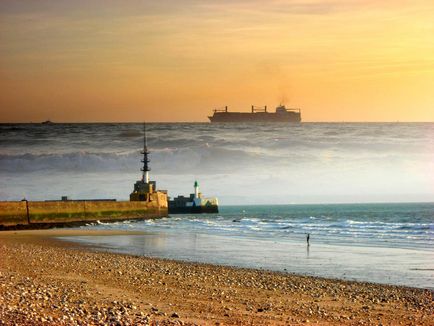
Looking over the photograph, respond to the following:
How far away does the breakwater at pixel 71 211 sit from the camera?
51.8 metres

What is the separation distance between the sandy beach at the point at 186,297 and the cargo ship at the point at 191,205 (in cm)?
7862

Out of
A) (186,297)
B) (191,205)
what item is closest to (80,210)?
(191,205)

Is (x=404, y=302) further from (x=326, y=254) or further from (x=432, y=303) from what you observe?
(x=326, y=254)

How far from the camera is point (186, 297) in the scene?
604 inches

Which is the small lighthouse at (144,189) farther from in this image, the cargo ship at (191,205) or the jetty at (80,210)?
the cargo ship at (191,205)

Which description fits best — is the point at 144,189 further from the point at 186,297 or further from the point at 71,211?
the point at 186,297

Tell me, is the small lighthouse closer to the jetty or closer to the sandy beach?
the jetty

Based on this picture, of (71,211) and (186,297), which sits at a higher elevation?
(71,211)

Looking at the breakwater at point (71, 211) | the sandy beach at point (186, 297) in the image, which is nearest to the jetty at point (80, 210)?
the breakwater at point (71, 211)

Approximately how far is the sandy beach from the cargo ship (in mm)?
78620

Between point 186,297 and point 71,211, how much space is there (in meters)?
47.1

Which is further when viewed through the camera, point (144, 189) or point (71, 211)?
point (144, 189)

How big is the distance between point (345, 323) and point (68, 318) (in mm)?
4840

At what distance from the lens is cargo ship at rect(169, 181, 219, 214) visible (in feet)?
330
